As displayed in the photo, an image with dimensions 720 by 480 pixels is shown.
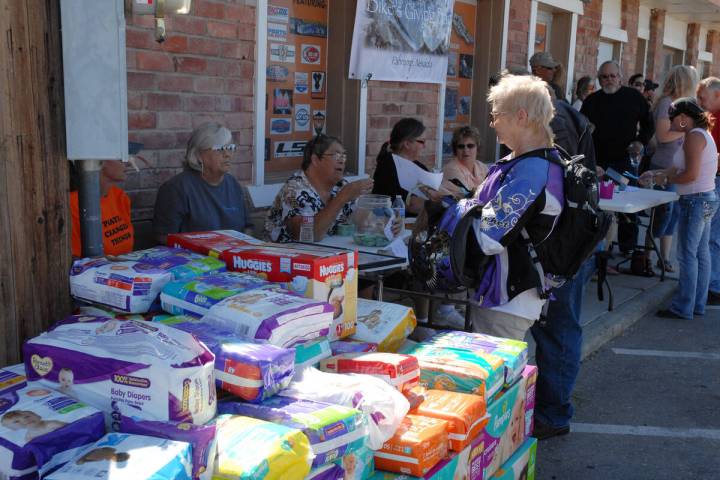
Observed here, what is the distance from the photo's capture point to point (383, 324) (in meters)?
2.70

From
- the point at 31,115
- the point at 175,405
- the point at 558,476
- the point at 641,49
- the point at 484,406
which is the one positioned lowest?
the point at 558,476

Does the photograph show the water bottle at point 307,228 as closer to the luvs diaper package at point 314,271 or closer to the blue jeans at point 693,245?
the luvs diaper package at point 314,271

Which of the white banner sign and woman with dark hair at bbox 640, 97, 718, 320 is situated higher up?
the white banner sign

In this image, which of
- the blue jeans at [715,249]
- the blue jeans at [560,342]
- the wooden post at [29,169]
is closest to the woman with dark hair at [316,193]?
the blue jeans at [560,342]

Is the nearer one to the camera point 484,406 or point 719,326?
point 484,406

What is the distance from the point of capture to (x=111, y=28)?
216 cm

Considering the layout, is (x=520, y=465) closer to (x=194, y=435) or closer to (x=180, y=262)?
(x=180, y=262)

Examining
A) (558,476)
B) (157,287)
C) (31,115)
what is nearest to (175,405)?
(157,287)

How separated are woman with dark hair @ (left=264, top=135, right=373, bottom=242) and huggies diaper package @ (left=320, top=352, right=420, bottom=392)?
189cm

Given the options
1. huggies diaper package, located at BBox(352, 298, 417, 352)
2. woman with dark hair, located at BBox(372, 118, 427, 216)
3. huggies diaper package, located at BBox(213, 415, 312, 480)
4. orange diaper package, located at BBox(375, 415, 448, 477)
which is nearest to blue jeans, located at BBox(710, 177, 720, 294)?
woman with dark hair, located at BBox(372, 118, 427, 216)

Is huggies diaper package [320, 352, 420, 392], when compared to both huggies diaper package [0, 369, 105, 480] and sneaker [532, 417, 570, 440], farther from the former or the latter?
A: sneaker [532, 417, 570, 440]

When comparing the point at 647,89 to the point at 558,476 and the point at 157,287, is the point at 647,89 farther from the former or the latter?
the point at 157,287

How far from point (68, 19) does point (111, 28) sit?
11 centimetres

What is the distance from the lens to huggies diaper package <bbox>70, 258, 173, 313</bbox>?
90.0 inches
